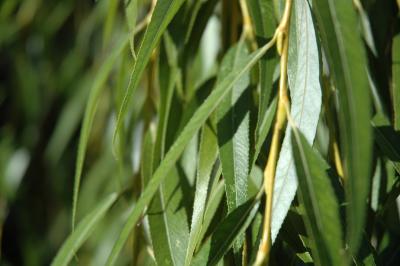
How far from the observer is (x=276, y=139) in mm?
545

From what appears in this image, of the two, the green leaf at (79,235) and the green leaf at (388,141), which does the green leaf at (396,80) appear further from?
the green leaf at (79,235)

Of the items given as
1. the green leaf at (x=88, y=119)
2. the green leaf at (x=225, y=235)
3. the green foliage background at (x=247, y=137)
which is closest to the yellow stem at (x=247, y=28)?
the green foliage background at (x=247, y=137)

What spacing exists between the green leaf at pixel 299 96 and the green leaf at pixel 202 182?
7 cm

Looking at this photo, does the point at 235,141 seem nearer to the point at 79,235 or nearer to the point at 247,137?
the point at 247,137

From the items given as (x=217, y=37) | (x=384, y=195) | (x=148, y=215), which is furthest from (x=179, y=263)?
(x=217, y=37)

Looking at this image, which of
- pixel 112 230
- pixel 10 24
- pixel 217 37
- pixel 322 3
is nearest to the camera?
pixel 322 3

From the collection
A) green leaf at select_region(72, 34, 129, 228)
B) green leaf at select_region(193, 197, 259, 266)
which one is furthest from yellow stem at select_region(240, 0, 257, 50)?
green leaf at select_region(193, 197, 259, 266)

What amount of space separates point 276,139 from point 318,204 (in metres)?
0.07

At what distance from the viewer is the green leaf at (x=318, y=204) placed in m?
0.48

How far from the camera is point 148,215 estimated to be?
2.31 ft

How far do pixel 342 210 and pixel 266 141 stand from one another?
0.08 meters

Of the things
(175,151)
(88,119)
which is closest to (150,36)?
(175,151)

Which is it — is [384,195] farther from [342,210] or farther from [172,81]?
[172,81]

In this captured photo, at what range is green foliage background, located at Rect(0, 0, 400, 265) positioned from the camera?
479mm
